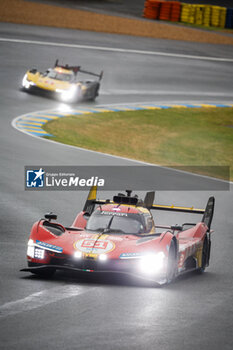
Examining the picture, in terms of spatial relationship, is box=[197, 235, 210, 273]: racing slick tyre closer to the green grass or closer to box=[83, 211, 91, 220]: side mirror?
box=[83, 211, 91, 220]: side mirror

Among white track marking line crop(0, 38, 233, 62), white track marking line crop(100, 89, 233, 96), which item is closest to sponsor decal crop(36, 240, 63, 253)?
white track marking line crop(100, 89, 233, 96)

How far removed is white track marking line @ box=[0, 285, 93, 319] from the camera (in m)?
9.63

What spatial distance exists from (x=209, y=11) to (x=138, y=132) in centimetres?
3080

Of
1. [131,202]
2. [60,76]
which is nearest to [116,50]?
[60,76]

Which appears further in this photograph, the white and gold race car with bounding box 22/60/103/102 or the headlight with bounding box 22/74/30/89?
the headlight with bounding box 22/74/30/89

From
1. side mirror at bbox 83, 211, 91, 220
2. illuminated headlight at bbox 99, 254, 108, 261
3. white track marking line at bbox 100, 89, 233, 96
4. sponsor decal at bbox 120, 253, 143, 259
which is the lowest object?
white track marking line at bbox 100, 89, 233, 96

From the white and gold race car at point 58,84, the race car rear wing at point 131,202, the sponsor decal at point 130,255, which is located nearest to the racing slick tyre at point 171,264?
the sponsor decal at point 130,255

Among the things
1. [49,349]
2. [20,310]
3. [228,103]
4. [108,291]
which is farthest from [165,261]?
[228,103]

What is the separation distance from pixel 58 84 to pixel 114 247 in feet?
89.2

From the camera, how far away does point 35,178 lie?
76.3 feet

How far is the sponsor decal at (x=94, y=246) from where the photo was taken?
39.5ft

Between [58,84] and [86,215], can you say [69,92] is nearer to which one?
[58,84]

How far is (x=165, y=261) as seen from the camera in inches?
478

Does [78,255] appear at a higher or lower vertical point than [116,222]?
lower
